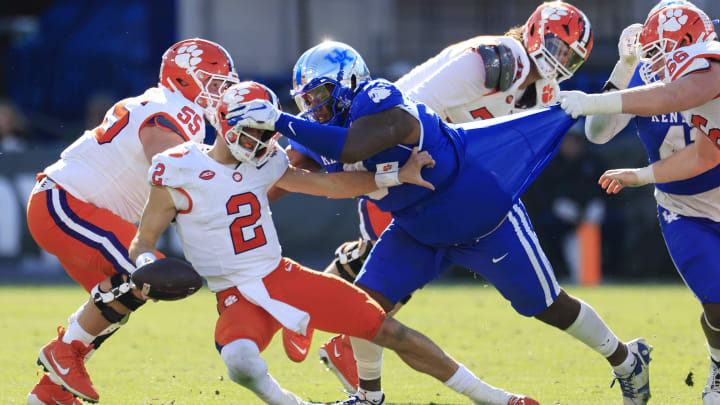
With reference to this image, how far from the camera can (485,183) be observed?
4.64 metres

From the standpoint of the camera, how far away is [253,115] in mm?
4293

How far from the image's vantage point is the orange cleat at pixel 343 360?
5.54 metres

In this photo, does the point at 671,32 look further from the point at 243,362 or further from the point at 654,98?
the point at 243,362

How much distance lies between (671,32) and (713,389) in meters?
1.82

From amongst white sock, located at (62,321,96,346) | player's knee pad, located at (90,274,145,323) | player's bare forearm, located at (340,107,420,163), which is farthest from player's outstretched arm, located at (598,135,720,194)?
white sock, located at (62,321,96,346)

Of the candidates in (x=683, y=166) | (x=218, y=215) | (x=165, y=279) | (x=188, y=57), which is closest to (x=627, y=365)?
(x=683, y=166)

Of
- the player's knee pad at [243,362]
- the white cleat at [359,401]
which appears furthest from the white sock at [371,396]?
the player's knee pad at [243,362]

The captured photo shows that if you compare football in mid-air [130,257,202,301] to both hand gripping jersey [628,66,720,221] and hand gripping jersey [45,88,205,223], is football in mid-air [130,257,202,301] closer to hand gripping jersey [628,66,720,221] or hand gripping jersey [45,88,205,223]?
hand gripping jersey [45,88,205,223]

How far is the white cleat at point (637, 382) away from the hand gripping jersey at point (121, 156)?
2.52m

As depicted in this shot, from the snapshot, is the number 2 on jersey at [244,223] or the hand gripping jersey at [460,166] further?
the hand gripping jersey at [460,166]

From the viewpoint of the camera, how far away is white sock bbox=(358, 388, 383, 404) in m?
5.13

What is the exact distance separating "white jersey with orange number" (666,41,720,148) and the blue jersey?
0.79 feet

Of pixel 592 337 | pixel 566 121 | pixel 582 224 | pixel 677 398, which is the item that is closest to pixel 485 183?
pixel 566 121

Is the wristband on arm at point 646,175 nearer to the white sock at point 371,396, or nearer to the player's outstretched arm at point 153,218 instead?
the white sock at point 371,396
